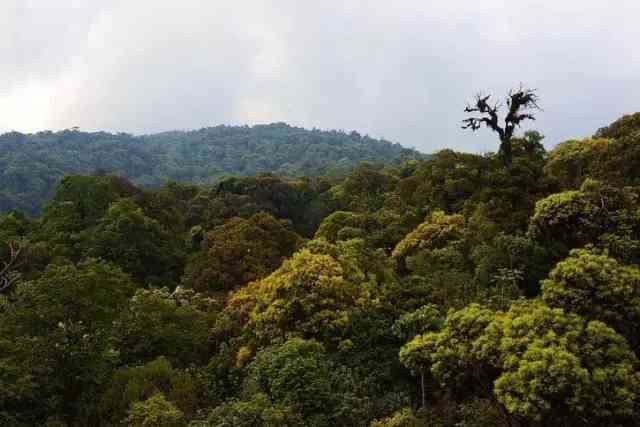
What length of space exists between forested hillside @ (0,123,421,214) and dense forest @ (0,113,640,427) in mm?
59732

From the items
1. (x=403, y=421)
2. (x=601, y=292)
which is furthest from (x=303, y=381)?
(x=601, y=292)

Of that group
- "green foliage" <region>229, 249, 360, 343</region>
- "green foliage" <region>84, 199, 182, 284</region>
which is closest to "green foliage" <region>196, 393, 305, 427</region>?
"green foliage" <region>229, 249, 360, 343</region>

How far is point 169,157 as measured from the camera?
5630 inches

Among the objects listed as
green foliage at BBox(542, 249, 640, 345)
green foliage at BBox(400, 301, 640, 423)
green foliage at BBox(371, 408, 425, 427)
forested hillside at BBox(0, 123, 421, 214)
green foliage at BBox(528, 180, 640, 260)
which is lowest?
green foliage at BBox(371, 408, 425, 427)

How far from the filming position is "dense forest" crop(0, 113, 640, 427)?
1089cm

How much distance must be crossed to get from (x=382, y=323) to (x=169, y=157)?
135 metres

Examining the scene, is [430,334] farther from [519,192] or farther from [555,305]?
[519,192]

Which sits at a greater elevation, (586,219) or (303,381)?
(586,219)

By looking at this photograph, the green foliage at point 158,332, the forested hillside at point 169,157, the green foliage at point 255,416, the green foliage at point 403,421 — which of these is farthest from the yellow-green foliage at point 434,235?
the forested hillside at point 169,157

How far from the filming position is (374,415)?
499 inches

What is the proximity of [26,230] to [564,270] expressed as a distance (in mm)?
29763

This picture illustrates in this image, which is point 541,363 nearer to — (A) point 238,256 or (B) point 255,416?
(B) point 255,416

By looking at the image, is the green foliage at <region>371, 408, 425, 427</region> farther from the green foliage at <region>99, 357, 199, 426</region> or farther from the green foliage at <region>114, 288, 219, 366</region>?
the green foliage at <region>114, 288, 219, 366</region>

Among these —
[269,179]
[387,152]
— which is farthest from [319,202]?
[387,152]
